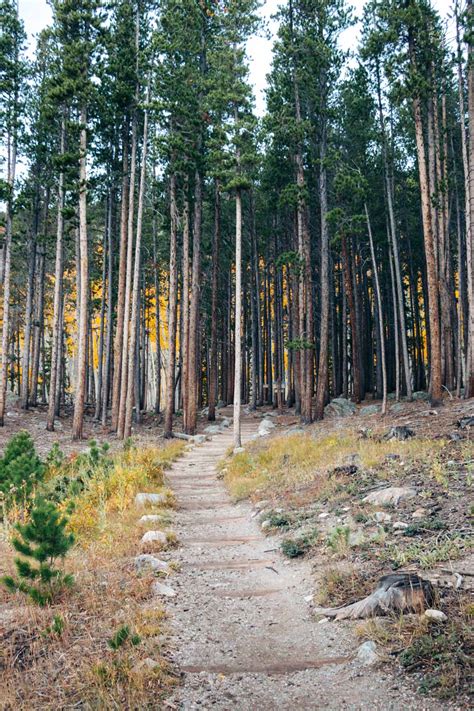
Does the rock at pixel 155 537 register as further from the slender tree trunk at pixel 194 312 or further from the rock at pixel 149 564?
the slender tree trunk at pixel 194 312

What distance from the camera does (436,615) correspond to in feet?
11.7

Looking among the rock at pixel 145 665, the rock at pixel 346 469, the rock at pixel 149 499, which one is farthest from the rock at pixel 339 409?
the rock at pixel 145 665

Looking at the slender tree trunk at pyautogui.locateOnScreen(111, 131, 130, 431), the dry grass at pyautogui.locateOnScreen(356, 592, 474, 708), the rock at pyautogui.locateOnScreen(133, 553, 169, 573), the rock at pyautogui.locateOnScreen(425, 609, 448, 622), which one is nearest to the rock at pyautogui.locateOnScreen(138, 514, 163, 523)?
the rock at pyautogui.locateOnScreen(133, 553, 169, 573)

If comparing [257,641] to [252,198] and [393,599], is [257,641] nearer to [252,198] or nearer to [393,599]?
[393,599]

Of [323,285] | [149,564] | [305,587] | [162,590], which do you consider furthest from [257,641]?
[323,285]

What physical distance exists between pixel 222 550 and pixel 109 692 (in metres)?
3.64

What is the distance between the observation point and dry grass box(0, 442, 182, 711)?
3.11 metres

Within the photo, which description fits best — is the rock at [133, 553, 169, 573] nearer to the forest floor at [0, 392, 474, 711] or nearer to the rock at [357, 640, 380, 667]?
the forest floor at [0, 392, 474, 711]

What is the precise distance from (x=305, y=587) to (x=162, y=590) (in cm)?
156

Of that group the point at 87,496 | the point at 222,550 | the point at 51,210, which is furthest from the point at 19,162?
the point at 222,550

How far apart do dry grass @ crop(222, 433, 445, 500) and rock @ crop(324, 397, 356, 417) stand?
6.84 m

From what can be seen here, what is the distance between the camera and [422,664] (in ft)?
10.5

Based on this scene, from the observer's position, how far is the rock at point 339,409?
2041 centimetres

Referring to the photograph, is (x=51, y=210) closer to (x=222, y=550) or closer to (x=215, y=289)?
(x=215, y=289)
